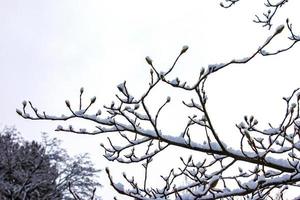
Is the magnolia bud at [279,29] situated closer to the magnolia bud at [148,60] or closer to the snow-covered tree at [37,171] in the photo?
the magnolia bud at [148,60]

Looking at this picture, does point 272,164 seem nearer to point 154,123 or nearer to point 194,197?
point 194,197

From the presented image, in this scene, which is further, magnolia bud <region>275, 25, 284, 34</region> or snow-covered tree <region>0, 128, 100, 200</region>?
snow-covered tree <region>0, 128, 100, 200</region>

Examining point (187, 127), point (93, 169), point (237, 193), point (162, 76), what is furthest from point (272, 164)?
point (93, 169)

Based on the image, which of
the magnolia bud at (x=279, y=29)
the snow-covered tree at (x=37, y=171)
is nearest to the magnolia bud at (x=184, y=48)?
the magnolia bud at (x=279, y=29)

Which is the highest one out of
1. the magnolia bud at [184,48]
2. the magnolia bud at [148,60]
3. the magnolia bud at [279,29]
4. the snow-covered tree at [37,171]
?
the snow-covered tree at [37,171]

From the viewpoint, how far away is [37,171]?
2156cm

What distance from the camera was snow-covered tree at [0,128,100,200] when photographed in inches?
805

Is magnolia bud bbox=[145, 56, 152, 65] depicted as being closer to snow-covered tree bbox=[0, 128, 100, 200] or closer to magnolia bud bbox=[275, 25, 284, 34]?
magnolia bud bbox=[275, 25, 284, 34]

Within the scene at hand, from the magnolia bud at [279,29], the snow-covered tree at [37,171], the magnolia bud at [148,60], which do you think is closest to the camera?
the magnolia bud at [279,29]

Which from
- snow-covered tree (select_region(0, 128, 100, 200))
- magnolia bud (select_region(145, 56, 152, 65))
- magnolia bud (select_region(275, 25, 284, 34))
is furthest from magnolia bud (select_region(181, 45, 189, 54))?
snow-covered tree (select_region(0, 128, 100, 200))

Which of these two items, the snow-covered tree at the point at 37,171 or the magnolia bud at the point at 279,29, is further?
the snow-covered tree at the point at 37,171

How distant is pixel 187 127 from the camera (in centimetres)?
273

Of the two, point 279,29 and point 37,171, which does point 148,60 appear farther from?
point 37,171

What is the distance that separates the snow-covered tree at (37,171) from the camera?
67.1 ft
